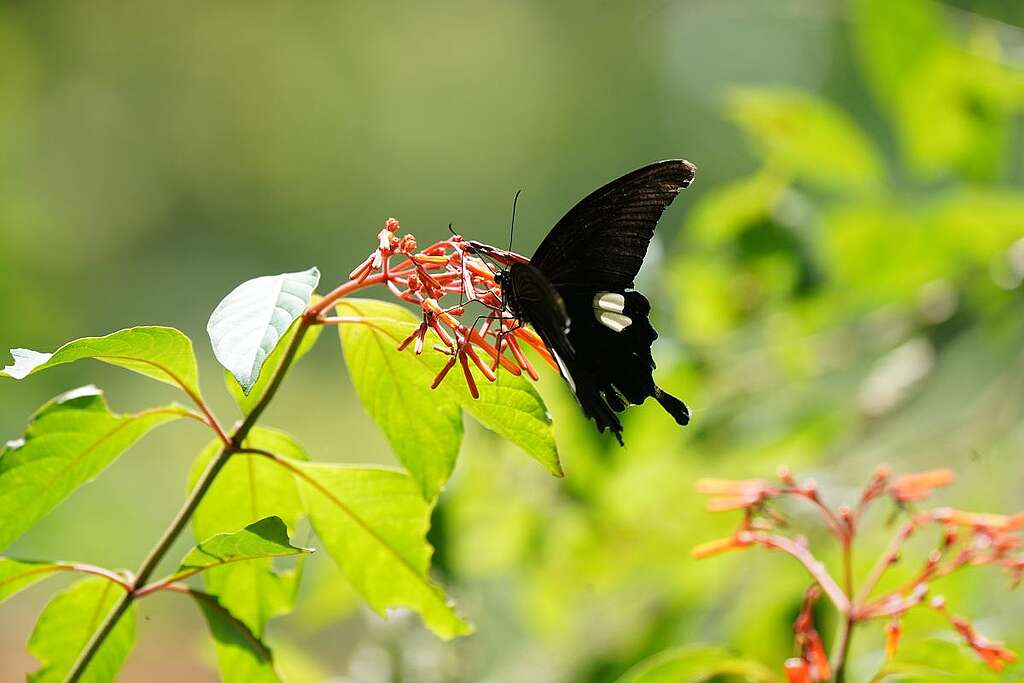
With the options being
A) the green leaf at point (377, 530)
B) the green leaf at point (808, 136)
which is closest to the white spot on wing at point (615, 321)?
the green leaf at point (377, 530)

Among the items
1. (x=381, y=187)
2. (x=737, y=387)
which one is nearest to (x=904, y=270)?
(x=737, y=387)

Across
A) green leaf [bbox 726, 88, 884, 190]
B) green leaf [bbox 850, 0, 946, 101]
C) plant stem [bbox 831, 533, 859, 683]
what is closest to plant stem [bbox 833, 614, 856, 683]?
plant stem [bbox 831, 533, 859, 683]

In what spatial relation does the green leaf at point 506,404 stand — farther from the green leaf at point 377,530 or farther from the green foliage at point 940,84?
the green foliage at point 940,84

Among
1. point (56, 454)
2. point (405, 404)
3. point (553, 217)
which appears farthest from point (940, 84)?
point (553, 217)

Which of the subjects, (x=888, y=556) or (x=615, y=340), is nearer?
(x=615, y=340)

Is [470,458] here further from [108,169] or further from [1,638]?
[108,169]

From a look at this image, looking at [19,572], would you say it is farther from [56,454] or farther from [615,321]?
[615,321]
